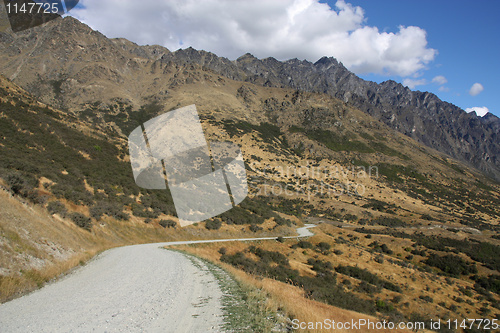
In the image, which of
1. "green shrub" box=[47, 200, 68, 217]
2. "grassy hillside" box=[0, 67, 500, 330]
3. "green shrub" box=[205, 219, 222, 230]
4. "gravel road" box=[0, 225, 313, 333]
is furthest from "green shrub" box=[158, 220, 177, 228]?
"gravel road" box=[0, 225, 313, 333]

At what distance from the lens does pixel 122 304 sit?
690 centimetres

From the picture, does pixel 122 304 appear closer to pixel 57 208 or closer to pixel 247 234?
pixel 57 208

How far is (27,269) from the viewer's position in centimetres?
916

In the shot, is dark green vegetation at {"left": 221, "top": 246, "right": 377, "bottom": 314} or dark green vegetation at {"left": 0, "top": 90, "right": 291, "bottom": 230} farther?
dark green vegetation at {"left": 0, "top": 90, "right": 291, "bottom": 230}

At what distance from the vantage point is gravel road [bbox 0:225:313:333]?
18.2 feet

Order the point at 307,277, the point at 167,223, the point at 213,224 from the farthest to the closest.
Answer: the point at 213,224
the point at 167,223
the point at 307,277

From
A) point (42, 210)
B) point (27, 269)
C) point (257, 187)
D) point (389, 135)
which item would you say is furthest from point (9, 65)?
point (389, 135)

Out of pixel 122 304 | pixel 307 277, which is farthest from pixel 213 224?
pixel 122 304

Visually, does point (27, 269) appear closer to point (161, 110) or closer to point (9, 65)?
point (161, 110)

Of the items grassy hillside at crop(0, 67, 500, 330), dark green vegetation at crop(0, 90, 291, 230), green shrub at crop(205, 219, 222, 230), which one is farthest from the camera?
green shrub at crop(205, 219, 222, 230)

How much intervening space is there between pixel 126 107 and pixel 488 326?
14009 centimetres

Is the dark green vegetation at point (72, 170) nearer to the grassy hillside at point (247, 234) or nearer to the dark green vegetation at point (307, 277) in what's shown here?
the grassy hillside at point (247, 234)

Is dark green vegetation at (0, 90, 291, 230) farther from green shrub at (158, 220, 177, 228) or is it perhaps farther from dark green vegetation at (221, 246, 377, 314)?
dark green vegetation at (221, 246, 377, 314)

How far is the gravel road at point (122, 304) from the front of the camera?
18.2ft
